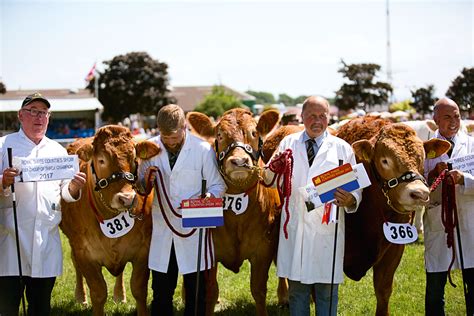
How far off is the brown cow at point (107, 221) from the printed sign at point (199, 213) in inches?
25.3

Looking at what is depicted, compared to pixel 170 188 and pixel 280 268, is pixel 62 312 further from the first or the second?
pixel 280 268

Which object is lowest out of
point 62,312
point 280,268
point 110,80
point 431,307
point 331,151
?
point 62,312

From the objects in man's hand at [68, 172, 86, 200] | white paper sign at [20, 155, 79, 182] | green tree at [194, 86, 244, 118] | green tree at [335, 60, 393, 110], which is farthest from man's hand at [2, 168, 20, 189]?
green tree at [194, 86, 244, 118]

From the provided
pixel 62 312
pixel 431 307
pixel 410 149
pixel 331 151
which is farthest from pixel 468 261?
pixel 62 312

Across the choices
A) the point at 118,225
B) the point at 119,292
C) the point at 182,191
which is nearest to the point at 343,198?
the point at 182,191

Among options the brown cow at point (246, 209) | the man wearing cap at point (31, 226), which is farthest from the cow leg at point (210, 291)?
the man wearing cap at point (31, 226)

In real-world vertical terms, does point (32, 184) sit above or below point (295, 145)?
below

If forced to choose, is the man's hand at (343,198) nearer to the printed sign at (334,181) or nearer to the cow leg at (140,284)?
the printed sign at (334,181)

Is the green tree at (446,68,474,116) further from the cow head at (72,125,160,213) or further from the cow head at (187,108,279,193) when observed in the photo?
the cow head at (72,125,160,213)

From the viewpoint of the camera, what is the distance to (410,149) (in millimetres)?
4504

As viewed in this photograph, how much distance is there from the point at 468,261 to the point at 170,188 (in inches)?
111

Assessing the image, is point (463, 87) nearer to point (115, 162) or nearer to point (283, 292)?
point (283, 292)

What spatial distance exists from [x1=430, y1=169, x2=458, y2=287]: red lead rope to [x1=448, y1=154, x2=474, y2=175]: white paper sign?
11 centimetres

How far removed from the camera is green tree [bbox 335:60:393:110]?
25.1 m
